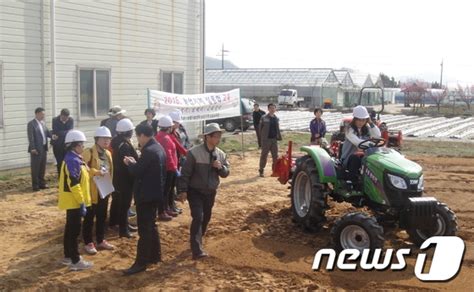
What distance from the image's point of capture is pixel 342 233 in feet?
22.1

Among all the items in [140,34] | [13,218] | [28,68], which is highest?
[140,34]

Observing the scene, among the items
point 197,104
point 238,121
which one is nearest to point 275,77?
point 238,121

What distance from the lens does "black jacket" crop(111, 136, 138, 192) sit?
7.50 meters

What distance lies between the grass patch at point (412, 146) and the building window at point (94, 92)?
4.31 metres

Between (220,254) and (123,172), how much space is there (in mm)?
1776

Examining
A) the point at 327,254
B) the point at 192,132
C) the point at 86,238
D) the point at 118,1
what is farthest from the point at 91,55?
the point at 327,254

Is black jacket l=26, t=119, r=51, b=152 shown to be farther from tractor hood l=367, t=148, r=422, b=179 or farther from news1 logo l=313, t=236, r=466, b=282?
tractor hood l=367, t=148, r=422, b=179

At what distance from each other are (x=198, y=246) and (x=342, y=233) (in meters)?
1.75

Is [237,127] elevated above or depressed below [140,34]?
below

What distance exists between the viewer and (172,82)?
59.6 ft

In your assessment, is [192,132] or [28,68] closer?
[28,68]

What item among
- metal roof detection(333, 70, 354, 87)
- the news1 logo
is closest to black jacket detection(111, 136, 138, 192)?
the news1 logo

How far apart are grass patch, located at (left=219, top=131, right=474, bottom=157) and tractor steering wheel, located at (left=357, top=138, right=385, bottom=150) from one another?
10.4 meters

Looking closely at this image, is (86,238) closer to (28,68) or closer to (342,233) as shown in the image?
(342,233)
